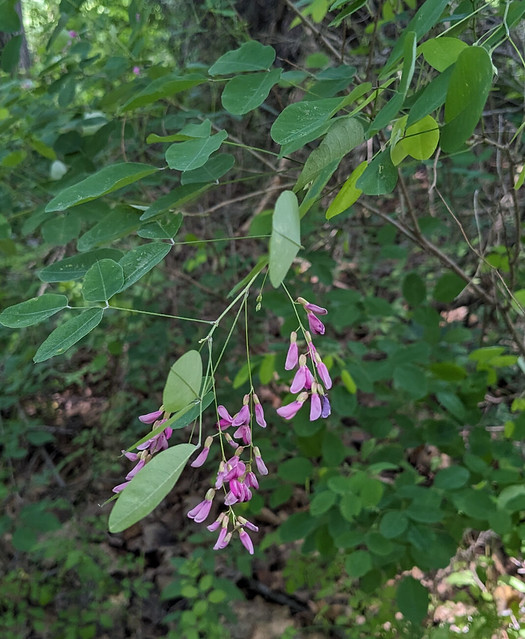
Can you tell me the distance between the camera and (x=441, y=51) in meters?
0.62

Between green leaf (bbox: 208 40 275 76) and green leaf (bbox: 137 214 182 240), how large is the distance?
239 millimetres

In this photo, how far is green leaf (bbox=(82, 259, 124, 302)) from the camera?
2.05ft

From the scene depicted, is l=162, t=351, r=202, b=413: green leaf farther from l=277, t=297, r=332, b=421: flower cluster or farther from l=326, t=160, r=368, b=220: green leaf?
l=326, t=160, r=368, b=220: green leaf

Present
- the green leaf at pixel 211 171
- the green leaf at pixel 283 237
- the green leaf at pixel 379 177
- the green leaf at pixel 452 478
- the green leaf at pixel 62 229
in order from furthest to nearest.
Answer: the green leaf at pixel 452 478
the green leaf at pixel 62 229
the green leaf at pixel 211 171
the green leaf at pixel 379 177
the green leaf at pixel 283 237

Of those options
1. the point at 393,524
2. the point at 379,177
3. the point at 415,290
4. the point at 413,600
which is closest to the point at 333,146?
the point at 379,177

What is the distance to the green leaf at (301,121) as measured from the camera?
573 mm

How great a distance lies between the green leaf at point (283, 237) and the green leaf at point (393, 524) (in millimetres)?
988

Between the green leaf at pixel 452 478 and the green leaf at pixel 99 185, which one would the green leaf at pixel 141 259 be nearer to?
the green leaf at pixel 99 185

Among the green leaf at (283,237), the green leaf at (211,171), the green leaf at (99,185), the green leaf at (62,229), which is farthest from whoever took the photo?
the green leaf at (62,229)

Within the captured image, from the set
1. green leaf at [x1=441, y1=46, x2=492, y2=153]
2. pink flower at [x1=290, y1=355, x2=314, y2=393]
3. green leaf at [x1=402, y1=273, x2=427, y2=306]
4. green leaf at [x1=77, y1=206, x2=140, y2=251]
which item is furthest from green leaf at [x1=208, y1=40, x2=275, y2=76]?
green leaf at [x1=402, y1=273, x2=427, y2=306]

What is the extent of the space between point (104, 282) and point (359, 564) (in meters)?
1.08

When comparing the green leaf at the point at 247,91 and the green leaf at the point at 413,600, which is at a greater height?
the green leaf at the point at 247,91

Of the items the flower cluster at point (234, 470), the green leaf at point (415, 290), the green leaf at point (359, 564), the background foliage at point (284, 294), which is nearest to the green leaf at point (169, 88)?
the background foliage at point (284, 294)

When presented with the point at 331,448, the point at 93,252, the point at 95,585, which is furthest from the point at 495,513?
the point at 95,585
